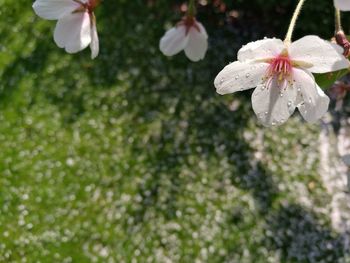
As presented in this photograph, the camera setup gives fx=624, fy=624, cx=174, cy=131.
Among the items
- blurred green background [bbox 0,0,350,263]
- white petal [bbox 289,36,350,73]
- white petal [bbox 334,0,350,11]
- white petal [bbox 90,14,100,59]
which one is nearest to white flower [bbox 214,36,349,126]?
white petal [bbox 289,36,350,73]

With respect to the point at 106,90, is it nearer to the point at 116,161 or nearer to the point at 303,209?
the point at 116,161

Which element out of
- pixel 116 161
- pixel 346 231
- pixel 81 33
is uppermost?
pixel 81 33

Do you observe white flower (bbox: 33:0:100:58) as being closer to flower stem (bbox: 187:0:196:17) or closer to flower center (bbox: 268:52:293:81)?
flower stem (bbox: 187:0:196:17)

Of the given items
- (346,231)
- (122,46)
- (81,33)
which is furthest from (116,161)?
(81,33)

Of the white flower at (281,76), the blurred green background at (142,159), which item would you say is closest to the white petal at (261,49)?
the white flower at (281,76)

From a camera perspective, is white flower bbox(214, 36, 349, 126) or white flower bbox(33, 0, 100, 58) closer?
white flower bbox(214, 36, 349, 126)

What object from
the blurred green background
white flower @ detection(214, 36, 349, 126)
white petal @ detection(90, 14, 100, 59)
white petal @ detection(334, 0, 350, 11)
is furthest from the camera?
the blurred green background
